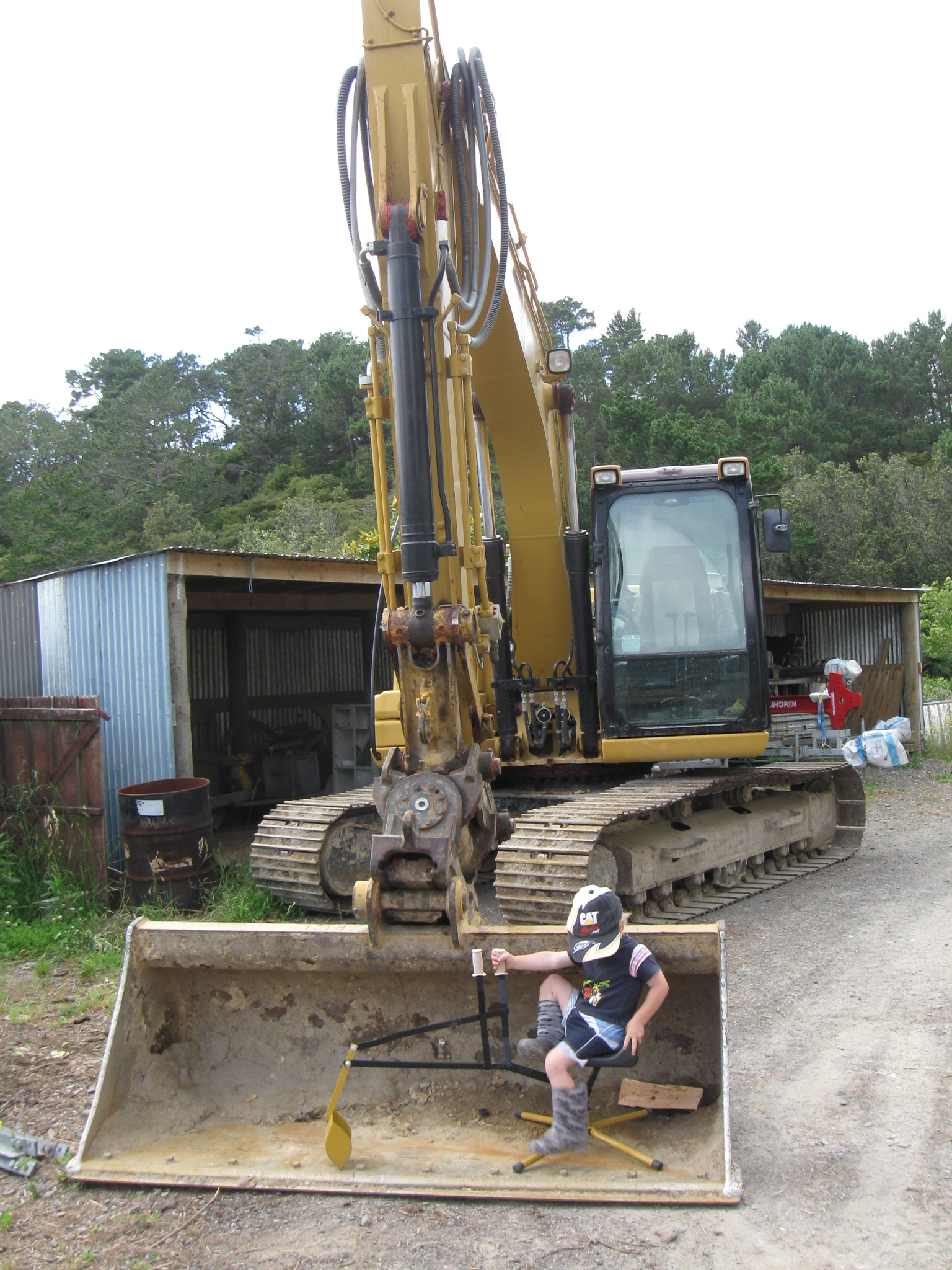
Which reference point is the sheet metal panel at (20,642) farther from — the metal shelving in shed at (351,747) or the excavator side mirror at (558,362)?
the excavator side mirror at (558,362)

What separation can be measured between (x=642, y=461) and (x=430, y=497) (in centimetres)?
2688

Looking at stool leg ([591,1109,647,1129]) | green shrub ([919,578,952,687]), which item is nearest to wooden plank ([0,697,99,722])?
stool leg ([591,1109,647,1129])

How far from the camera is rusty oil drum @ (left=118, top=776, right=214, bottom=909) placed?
23.0ft

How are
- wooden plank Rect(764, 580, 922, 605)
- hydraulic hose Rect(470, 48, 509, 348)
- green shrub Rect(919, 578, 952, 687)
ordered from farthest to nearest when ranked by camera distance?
green shrub Rect(919, 578, 952, 687) < wooden plank Rect(764, 580, 922, 605) < hydraulic hose Rect(470, 48, 509, 348)

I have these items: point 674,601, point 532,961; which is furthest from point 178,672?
point 532,961

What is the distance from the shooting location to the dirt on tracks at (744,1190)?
304 cm

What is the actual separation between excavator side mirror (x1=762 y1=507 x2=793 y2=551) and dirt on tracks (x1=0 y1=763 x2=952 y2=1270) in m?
2.40

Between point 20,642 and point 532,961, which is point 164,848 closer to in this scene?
point 20,642

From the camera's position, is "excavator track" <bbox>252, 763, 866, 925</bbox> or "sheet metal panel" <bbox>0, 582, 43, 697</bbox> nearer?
"excavator track" <bbox>252, 763, 866, 925</bbox>

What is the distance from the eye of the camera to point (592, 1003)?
358 centimetres

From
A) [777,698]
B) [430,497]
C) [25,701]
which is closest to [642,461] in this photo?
[777,698]

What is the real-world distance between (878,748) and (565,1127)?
1119cm

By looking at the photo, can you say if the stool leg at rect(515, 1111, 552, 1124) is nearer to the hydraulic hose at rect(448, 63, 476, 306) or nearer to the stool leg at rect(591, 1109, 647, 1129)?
the stool leg at rect(591, 1109, 647, 1129)

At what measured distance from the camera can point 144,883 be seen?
277 inches
